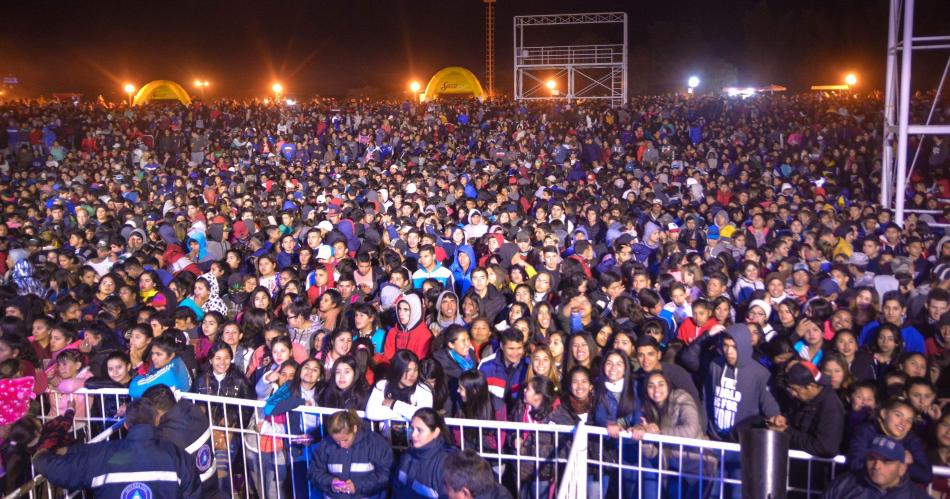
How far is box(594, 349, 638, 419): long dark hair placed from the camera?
456 centimetres

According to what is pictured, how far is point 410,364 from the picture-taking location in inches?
188

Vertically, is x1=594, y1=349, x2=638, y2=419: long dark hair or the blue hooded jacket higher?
the blue hooded jacket

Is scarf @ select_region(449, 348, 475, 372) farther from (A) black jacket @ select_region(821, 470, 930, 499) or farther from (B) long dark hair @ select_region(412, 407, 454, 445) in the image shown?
(A) black jacket @ select_region(821, 470, 930, 499)

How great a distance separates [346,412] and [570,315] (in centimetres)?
270

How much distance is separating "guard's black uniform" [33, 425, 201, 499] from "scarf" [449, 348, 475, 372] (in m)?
2.16

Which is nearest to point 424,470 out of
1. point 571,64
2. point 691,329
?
point 691,329

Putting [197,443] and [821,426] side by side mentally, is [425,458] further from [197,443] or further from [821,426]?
[821,426]

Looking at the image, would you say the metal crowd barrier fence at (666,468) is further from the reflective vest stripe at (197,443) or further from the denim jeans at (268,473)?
the reflective vest stripe at (197,443)

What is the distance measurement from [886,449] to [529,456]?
1.88 metres

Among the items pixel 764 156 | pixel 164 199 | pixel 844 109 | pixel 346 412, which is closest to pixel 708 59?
pixel 844 109

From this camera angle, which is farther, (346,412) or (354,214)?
(354,214)

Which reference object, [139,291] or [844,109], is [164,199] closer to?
[139,291]

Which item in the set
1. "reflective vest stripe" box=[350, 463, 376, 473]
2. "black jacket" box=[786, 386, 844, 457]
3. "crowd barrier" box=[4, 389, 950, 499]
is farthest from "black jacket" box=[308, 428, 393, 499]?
"black jacket" box=[786, 386, 844, 457]

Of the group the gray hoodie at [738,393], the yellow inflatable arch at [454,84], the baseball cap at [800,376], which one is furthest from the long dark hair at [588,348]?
the yellow inflatable arch at [454,84]
